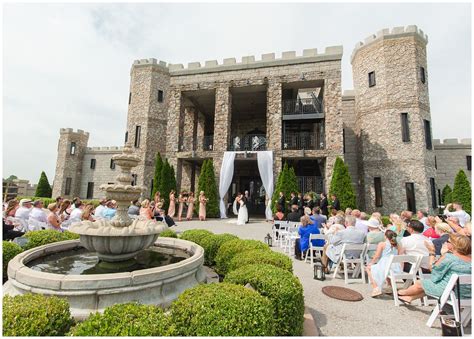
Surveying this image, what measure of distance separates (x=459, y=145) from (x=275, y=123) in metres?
18.9

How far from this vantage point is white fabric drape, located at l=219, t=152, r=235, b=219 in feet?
50.7

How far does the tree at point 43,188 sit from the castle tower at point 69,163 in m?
0.97

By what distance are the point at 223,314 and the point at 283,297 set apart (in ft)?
2.92

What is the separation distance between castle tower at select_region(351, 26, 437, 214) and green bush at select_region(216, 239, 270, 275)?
14388 millimetres

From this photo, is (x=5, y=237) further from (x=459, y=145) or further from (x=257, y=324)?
(x=459, y=145)

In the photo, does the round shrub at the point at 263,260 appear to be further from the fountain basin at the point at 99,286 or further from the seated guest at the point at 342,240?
the seated guest at the point at 342,240

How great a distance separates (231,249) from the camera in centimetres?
490

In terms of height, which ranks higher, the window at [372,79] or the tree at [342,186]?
the window at [372,79]

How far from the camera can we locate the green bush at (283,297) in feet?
9.18

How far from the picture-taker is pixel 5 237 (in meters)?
6.25

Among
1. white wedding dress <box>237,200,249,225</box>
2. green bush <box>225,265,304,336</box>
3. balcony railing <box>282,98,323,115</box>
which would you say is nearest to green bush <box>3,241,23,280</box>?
green bush <box>225,265,304,336</box>

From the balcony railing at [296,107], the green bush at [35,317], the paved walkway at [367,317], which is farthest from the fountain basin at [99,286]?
the balcony railing at [296,107]

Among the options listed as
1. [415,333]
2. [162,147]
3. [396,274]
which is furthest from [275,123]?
[415,333]

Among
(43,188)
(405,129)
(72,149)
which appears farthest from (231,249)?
(43,188)
